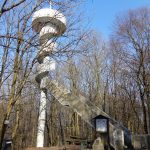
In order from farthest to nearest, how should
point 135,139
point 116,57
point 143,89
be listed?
1. point 116,57
2. point 143,89
3. point 135,139

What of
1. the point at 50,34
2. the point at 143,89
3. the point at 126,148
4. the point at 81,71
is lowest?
the point at 126,148

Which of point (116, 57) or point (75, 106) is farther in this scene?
point (116, 57)

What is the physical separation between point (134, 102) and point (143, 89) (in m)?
5.19

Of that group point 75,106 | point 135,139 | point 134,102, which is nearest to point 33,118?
point 134,102

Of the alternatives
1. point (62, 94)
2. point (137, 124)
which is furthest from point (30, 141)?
point (62, 94)

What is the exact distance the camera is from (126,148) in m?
16.7

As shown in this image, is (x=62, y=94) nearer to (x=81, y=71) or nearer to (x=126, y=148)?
(x=126, y=148)

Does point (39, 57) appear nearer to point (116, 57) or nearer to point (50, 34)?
point (50, 34)

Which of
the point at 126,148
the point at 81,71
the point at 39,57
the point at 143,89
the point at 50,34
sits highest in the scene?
the point at 81,71

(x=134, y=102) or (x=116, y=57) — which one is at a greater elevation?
(x=116, y=57)

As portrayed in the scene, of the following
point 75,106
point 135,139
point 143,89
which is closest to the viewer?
point 135,139

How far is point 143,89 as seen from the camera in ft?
93.6

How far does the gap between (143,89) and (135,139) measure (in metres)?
11.1

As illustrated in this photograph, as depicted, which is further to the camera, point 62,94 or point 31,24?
point 62,94
